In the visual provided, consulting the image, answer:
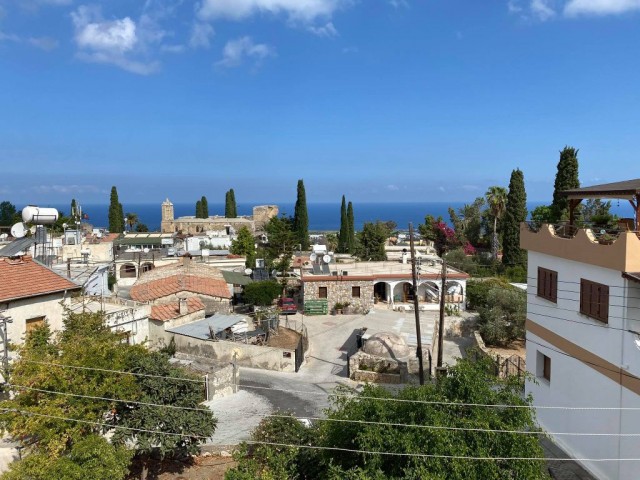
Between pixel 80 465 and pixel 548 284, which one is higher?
pixel 548 284

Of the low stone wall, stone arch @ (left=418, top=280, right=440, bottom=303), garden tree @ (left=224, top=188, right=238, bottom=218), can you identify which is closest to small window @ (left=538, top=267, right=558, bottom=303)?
the low stone wall

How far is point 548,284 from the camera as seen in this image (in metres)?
16.0

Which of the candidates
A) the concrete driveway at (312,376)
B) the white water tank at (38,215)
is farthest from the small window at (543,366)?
the white water tank at (38,215)

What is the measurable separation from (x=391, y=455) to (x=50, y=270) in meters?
17.9

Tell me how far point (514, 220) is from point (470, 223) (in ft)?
57.1

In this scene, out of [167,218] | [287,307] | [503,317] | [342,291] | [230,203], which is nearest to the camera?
[503,317]

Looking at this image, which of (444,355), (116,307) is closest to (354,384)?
(444,355)

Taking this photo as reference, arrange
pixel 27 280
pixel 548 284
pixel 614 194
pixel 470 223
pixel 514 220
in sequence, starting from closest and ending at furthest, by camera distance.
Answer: pixel 614 194, pixel 548 284, pixel 27 280, pixel 514 220, pixel 470 223

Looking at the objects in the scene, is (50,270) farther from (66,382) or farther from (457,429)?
(457,429)

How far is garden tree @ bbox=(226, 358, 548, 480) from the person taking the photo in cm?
909

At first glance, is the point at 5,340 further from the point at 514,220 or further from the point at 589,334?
the point at 514,220

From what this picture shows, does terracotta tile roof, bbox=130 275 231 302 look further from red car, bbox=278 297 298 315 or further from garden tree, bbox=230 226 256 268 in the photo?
garden tree, bbox=230 226 256 268

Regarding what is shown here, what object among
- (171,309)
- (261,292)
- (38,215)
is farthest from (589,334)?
(261,292)

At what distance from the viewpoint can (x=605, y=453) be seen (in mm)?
13125
